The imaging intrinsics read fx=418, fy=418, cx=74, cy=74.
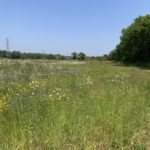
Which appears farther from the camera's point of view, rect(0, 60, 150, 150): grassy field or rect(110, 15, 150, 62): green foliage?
rect(110, 15, 150, 62): green foliage

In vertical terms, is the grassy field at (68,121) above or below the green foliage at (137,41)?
below

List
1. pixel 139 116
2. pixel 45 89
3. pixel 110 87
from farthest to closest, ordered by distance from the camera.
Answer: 1. pixel 110 87
2. pixel 45 89
3. pixel 139 116

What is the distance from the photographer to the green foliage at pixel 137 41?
2373 inches

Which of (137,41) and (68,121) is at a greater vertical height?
(137,41)

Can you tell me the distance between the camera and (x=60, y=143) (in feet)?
18.7

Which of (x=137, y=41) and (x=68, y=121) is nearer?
(x=68, y=121)

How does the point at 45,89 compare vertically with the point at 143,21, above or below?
below

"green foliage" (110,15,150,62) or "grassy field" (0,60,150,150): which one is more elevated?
"green foliage" (110,15,150,62)

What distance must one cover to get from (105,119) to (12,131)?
178 cm

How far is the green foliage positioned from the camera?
60281mm

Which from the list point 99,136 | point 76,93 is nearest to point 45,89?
point 76,93

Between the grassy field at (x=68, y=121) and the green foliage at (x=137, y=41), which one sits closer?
the grassy field at (x=68, y=121)

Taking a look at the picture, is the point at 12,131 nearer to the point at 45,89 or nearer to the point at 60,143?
the point at 60,143

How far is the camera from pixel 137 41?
201ft
